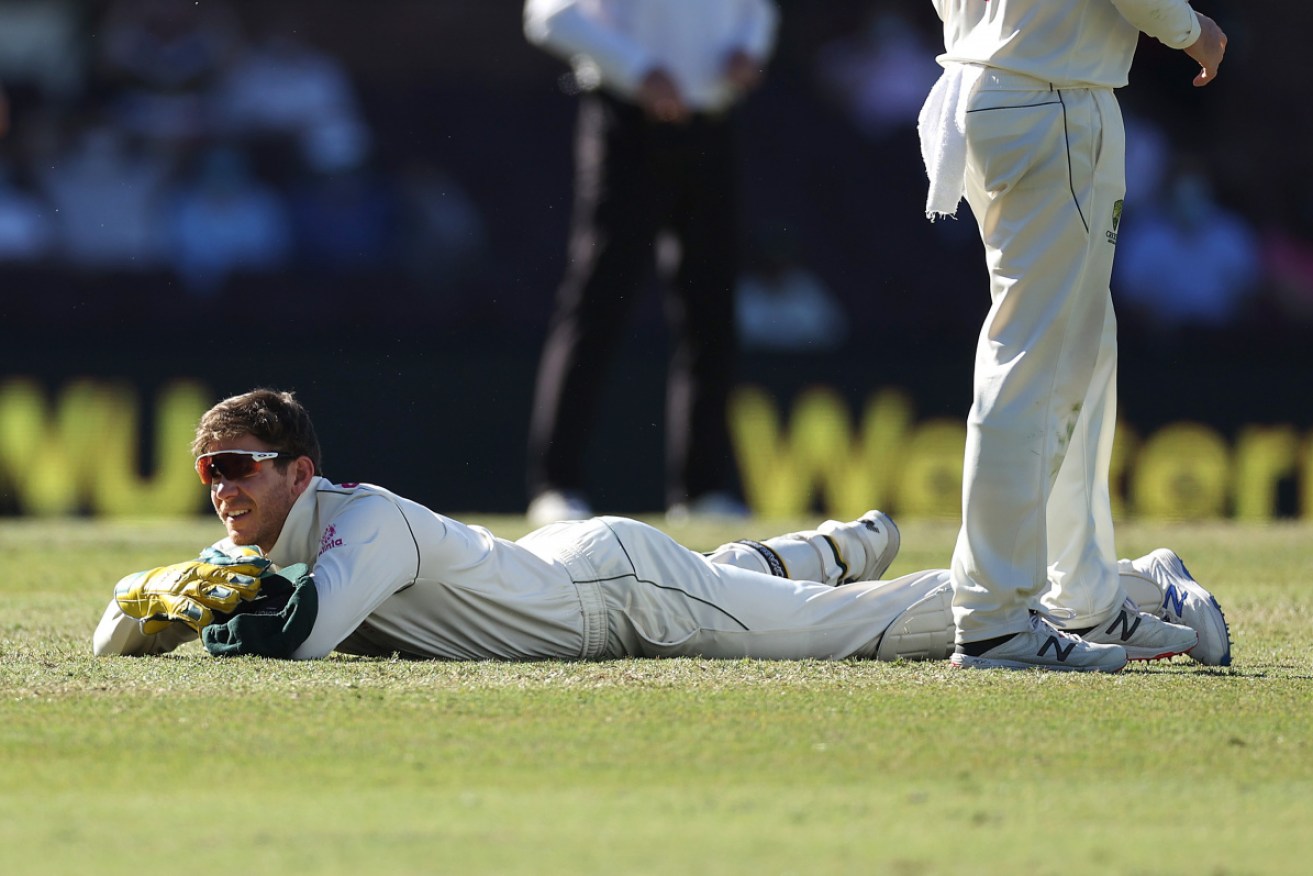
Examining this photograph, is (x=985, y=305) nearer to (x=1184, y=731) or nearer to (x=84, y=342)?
(x=84, y=342)

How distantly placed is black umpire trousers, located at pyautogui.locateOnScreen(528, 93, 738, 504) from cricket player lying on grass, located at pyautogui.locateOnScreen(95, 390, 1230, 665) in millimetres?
4115

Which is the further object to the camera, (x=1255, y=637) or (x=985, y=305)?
(x=985, y=305)

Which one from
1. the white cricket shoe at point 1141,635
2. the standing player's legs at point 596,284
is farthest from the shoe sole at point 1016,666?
the standing player's legs at point 596,284

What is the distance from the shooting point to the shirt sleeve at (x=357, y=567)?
174 inches

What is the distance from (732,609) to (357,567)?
940 millimetres

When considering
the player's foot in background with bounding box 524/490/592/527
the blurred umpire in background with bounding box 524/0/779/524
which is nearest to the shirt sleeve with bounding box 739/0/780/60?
the blurred umpire in background with bounding box 524/0/779/524

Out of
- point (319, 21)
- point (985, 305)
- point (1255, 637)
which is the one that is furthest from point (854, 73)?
point (1255, 637)

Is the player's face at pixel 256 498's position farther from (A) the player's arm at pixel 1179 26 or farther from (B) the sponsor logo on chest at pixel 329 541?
(A) the player's arm at pixel 1179 26

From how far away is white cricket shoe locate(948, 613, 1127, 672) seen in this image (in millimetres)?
4586

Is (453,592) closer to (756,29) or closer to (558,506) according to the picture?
(558,506)

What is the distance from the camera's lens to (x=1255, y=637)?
5520mm

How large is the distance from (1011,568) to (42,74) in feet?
31.9

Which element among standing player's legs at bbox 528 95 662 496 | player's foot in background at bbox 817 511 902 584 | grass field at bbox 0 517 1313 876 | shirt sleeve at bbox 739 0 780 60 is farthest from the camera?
shirt sleeve at bbox 739 0 780 60

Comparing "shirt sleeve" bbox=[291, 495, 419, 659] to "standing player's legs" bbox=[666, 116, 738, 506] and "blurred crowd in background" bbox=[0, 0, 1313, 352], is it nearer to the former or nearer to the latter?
"standing player's legs" bbox=[666, 116, 738, 506]
